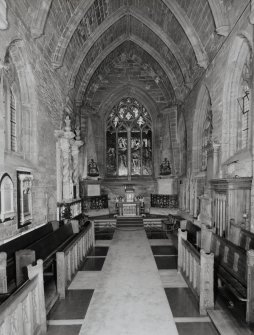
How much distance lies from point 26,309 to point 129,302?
72.4 inches

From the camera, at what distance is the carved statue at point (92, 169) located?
13578mm

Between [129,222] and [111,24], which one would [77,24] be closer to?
[111,24]

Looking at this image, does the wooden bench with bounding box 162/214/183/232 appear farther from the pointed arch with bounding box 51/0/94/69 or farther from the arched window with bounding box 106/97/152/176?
the pointed arch with bounding box 51/0/94/69

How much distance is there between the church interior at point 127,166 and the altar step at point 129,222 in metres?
0.09

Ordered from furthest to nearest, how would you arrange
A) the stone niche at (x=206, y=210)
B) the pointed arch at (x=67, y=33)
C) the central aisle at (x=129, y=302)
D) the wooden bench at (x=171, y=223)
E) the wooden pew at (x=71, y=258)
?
the wooden bench at (x=171, y=223), the pointed arch at (x=67, y=33), the stone niche at (x=206, y=210), the wooden pew at (x=71, y=258), the central aisle at (x=129, y=302)

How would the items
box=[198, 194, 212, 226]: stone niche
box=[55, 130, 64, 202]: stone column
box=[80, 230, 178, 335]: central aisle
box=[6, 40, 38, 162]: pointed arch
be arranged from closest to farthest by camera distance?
box=[80, 230, 178, 335]: central aisle, box=[6, 40, 38, 162]: pointed arch, box=[198, 194, 212, 226]: stone niche, box=[55, 130, 64, 202]: stone column

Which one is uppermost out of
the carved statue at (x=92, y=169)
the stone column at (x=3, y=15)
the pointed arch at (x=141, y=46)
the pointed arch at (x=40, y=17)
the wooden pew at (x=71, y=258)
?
the pointed arch at (x=141, y=46)

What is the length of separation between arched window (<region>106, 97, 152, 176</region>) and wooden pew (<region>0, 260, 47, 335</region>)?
480 inches

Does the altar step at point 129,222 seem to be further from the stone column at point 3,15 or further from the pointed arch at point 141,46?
the stone column at point 3,15

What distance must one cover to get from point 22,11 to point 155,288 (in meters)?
7.23

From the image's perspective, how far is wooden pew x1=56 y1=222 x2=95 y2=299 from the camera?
14.5 feet

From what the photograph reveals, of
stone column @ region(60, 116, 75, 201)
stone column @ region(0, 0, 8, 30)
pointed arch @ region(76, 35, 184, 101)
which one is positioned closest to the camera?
stone column @ region(0, 0, 8, 30)

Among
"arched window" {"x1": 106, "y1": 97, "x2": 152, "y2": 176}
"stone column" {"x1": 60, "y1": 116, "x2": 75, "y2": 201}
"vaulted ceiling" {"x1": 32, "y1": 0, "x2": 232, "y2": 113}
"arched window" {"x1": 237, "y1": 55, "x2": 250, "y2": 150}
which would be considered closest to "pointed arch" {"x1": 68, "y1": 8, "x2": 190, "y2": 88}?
"vaulted ceiling" {"x1": 32, "y1": 0, "x2": 232, "y2": 113}

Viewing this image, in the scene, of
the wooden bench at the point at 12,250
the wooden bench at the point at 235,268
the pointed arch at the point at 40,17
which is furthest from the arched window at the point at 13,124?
the wooden bench at the point at 235,268
